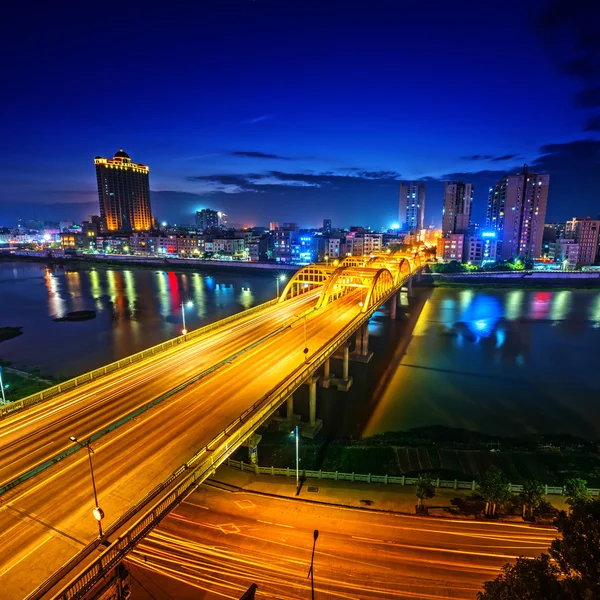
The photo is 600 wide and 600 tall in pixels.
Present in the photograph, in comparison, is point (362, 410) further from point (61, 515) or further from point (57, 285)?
point (57, 285)

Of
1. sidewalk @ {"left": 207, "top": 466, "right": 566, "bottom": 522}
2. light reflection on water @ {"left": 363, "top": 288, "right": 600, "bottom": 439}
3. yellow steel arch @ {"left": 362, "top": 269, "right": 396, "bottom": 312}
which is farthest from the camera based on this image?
yellow steel arch @ {"left": 362, "top": 269, "right": 396, "bottom": 312}

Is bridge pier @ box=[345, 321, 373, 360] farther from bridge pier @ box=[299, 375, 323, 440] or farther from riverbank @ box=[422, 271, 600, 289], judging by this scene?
riverbank @ box=[422, 271, 600, 289]

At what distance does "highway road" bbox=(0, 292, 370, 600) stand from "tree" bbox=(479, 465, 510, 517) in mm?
11836

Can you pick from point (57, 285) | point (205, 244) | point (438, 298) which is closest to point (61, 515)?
point (438, 298)

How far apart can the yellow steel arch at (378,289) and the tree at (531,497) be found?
24.2 metres

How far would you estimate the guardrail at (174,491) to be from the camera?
9.38 meters

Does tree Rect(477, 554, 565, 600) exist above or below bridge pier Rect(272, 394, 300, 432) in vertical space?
above

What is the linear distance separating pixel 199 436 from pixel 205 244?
14076 cm

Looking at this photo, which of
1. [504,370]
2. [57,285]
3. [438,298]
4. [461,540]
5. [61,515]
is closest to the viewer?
[61,515]

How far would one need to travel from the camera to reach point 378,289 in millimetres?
49594

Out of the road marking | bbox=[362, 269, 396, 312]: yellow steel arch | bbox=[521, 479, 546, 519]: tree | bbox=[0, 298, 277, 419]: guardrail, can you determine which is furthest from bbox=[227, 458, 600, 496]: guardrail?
bbox=[362, 269, 396, 312]: yellow steel arch

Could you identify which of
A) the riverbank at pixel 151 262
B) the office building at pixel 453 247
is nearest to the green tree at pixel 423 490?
the riverbank at pixel 151 262

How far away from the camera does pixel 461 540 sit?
15227 mm

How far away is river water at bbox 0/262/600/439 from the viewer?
1172 inches
